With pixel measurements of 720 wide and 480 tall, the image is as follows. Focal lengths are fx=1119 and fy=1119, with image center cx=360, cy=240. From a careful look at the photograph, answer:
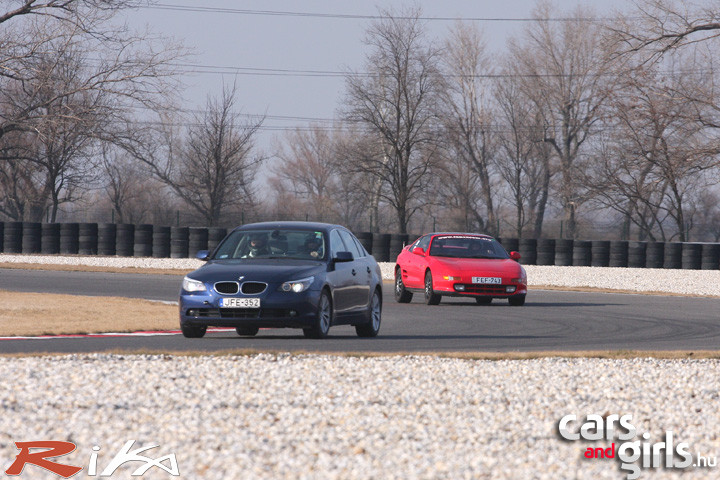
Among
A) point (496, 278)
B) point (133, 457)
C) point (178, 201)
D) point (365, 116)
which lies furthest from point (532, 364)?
point (178, 201)

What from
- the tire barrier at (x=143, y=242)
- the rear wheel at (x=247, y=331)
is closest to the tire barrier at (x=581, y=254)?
the tire barrier at (x=143, y=242)

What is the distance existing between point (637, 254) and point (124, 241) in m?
17.0

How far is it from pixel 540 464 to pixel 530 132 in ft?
194

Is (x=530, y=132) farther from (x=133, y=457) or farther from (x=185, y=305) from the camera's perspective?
(x=133, y=457)

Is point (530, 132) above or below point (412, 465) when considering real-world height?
above

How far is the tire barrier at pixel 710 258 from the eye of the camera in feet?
119

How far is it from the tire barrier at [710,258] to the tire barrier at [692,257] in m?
0.11

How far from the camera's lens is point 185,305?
13172 mm

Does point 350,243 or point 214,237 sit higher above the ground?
point 350,243

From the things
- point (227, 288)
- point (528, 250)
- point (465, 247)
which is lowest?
point (227, 288)

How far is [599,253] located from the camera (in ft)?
120

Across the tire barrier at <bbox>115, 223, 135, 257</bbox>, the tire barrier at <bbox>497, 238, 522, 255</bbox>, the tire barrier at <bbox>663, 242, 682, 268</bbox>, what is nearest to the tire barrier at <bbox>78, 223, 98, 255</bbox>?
the tire barrier at <bbox>115, 223, 135, 257</bbox>

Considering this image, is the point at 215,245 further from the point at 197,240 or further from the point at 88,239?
the point at 88,239

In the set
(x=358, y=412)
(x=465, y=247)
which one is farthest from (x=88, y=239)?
(x=358, y=412)
